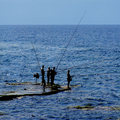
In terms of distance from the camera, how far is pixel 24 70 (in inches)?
1842

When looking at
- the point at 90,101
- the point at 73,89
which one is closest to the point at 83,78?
the point at 73,89

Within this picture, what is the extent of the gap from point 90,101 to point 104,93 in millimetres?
4067

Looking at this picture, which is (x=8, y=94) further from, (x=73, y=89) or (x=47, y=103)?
(x=73, y=89)

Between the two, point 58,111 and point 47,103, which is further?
point 47,103

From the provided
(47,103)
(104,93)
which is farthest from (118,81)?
(47,103)

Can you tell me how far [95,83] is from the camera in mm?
36969

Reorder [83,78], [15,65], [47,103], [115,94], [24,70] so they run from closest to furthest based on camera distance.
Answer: [47,103], [115,94], [83,78], [24,70], [15,65]

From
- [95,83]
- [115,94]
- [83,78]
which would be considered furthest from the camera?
[83,78]

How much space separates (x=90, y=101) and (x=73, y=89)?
4030 millimetres

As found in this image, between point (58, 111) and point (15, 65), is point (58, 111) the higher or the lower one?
the lower one

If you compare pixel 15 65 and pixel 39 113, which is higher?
pixel 15 65

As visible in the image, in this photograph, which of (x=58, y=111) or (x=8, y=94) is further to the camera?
(x=8, y=94)

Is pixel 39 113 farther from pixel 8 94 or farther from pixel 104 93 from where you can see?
pixel 104 93

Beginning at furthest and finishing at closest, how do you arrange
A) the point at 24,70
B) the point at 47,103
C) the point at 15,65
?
the point at 15,65
the point at 24,70
the point at 47,103
